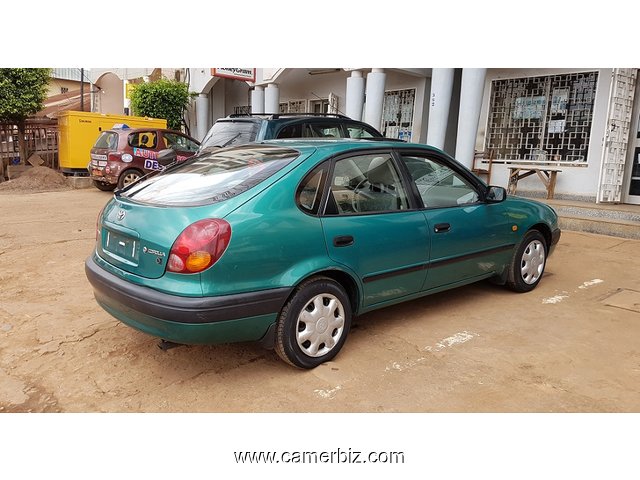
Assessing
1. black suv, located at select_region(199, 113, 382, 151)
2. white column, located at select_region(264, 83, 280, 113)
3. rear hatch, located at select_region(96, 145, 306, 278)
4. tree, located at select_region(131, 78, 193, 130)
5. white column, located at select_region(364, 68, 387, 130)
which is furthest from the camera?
tree, located at select_region(131, 78, 193, 130)

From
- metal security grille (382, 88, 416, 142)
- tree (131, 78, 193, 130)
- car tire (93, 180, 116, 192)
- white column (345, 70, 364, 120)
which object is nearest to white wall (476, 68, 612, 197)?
metal security grille (382, 88, 416, 142)

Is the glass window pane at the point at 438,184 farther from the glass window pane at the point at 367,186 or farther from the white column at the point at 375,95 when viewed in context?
the white column at the point at 375,95

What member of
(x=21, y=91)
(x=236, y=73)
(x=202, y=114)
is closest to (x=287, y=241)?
(x=236, y=73)

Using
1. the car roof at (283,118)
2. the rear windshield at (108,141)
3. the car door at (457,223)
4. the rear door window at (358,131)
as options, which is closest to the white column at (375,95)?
the rear door window at (358,131)

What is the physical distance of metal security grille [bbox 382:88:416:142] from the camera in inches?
529

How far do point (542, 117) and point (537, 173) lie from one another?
129 cm

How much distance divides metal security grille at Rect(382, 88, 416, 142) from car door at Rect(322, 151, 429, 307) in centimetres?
1008

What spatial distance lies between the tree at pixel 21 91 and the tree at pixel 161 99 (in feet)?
13.9

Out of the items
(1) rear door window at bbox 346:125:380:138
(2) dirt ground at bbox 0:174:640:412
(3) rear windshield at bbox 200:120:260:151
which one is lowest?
(2) dirt ground at bbox 0:174:640:412

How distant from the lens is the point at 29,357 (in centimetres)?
349

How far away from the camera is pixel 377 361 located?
11.3ft

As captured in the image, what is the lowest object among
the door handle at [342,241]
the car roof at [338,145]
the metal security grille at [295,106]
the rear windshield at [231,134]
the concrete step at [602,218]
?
the concrete step at [602,218]

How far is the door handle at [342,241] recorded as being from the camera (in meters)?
3.31

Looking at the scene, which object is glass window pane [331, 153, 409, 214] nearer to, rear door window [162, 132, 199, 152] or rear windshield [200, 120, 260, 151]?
rear windshield [200, 120, 260, 151]
